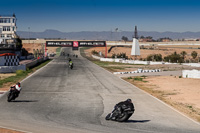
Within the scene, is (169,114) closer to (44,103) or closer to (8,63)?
(44,103)

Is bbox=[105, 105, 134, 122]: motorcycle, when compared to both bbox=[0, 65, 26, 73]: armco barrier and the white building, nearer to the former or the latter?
bbox=[0, 65, 26, 73]: armco barrier

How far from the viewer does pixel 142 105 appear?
790 inches

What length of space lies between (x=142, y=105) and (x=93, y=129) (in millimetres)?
7974

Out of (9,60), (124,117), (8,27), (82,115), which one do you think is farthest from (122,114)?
(8,27)

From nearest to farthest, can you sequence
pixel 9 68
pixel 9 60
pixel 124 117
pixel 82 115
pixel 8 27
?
pixel 124 117 < pixel 82 115 < pixel 9 68 < pixel 9 60 < pixel 8 27

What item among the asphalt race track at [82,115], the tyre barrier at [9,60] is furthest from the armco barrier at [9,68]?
the asphalt race track at [82,115]

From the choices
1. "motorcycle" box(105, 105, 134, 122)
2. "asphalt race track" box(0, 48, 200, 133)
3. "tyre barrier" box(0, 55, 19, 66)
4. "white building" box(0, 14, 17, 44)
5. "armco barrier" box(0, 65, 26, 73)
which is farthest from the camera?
"white building" box(0, 14, 17, 44)

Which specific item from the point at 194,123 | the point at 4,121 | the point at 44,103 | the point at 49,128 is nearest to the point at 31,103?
the point at 44,103

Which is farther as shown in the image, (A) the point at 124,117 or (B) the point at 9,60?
(B) the point at 9,60

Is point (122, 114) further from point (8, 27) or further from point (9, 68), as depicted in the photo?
point (8, 27)

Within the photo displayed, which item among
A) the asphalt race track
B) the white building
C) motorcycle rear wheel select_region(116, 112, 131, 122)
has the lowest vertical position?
the asphalt race track

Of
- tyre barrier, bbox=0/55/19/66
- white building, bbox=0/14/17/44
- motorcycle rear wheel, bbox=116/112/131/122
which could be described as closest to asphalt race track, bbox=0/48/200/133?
motorcycle rear wheel, bbox=116/112/131/122

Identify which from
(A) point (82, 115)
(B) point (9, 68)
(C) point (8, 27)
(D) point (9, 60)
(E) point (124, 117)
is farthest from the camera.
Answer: (C) point (8, 27)

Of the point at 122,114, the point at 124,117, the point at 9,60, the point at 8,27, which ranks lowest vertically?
the point at 124,117
